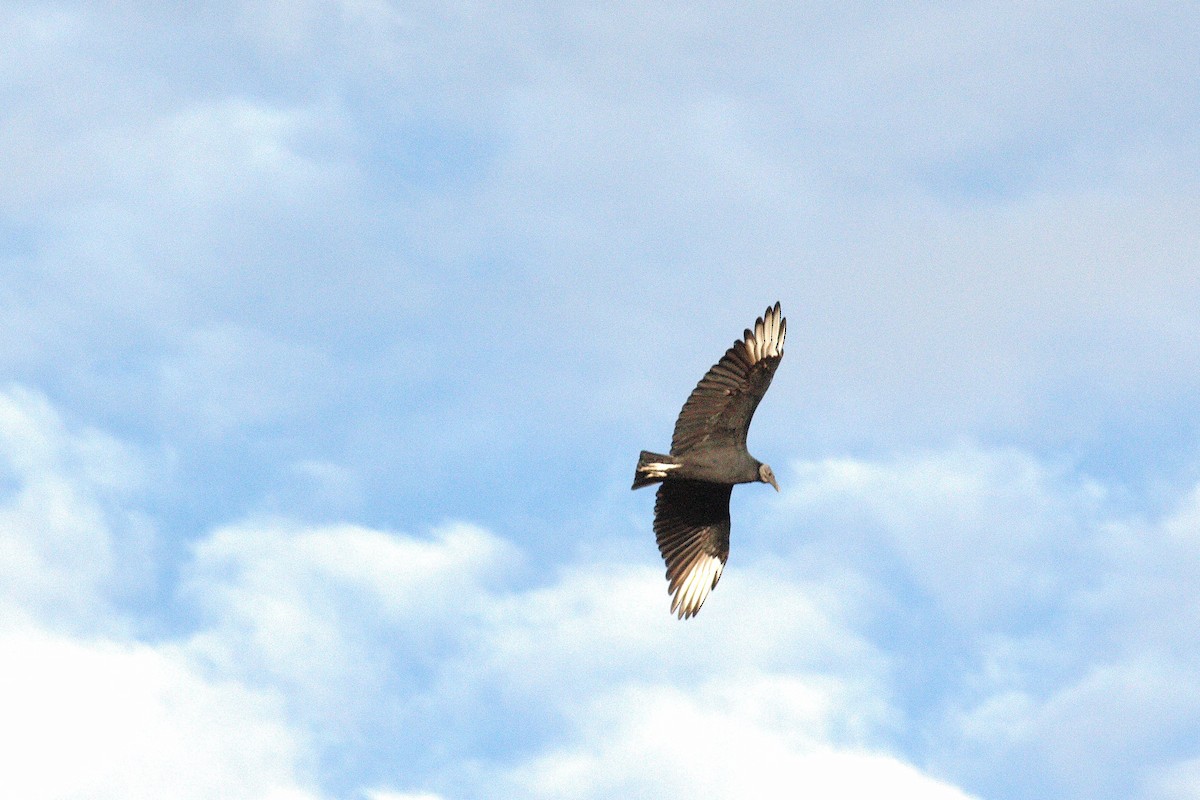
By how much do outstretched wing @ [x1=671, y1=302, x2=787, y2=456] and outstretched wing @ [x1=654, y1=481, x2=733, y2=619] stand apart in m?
1.47

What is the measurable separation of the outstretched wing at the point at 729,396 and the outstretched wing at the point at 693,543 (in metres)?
1.47

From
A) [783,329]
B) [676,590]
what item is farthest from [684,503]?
[783,329]

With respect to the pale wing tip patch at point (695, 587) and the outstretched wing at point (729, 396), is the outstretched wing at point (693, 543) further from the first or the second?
the outstretched wing at point (729, 396)

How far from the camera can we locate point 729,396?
83.8 feet

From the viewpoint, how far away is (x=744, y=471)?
25.9 metres

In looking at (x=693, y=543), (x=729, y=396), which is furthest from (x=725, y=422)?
(x=693, y=543)

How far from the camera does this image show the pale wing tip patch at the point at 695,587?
89.0 feet

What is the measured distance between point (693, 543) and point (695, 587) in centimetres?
73

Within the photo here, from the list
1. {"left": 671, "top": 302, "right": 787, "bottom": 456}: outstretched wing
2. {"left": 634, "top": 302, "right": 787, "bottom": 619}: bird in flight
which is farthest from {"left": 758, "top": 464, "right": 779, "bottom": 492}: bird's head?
{"left": 671, "top": 302, "right": 787, "bottom": 456}: outstretched wing

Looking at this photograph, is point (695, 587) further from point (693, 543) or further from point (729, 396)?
point (729, 396)

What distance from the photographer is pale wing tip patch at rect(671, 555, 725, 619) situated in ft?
89.0

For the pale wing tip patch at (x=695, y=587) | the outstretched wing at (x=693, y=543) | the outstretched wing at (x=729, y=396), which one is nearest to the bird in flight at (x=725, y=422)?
the outstretched wing at (x=729, y=396)

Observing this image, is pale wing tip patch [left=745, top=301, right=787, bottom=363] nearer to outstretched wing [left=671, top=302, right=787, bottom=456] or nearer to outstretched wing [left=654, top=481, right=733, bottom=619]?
outstretched wing [left=671, top=302, right=787, bottom=456]

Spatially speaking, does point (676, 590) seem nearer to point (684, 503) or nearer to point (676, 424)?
point (684, 503)
